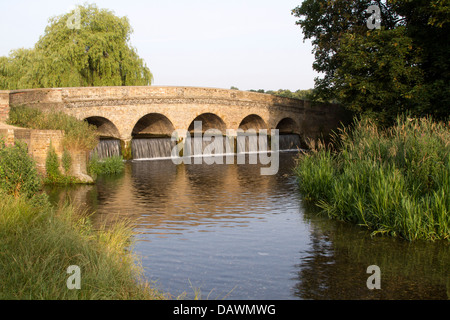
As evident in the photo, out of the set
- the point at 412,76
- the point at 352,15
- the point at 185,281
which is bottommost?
the point at 185,281

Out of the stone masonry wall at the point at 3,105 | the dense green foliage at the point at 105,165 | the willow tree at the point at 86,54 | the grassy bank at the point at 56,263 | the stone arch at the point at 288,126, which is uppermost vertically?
the willow tree at the point at 86,54

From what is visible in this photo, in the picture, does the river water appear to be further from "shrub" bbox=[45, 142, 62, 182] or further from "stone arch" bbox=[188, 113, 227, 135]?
"stone arch" bbox=[188, 113, 227, 135]

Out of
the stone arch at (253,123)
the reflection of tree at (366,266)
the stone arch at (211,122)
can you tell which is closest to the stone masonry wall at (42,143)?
the reflection of tree at (366,266)

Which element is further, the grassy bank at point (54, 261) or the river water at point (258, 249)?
the river water at point (258, 249)

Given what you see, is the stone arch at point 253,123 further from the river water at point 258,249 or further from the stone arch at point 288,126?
the river water at point 258,249

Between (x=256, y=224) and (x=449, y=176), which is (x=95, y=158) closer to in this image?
(x=256, y=224)

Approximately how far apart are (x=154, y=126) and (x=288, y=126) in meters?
12.8

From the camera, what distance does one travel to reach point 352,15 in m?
25.4

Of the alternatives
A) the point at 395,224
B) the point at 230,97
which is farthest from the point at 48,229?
the point at 230,97

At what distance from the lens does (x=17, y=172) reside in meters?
12.0

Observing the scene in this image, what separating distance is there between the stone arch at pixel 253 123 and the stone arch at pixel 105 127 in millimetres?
11913

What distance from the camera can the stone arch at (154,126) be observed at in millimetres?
31562

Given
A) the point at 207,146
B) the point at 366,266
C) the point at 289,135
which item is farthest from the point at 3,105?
the point at 289,135
